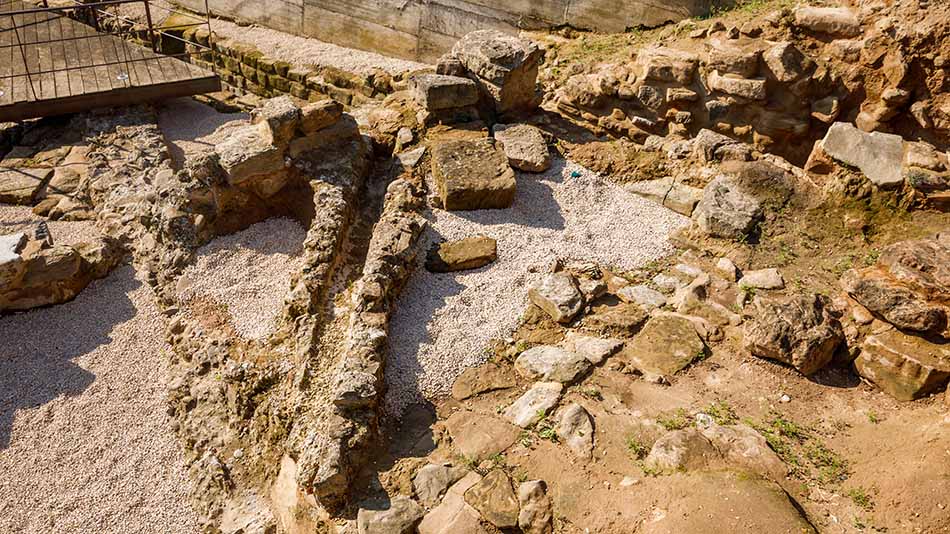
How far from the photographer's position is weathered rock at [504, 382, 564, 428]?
563cm

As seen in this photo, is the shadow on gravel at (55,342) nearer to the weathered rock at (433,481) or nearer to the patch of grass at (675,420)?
the weathered rock at (433,481)

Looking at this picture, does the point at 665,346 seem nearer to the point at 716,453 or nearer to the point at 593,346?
the point at 593,346

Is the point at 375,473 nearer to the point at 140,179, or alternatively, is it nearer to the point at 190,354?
the point at 190,354

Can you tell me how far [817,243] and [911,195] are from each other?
1.16 metres

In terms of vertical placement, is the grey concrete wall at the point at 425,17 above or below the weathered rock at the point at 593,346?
above

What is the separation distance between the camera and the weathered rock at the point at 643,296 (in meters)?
6.82

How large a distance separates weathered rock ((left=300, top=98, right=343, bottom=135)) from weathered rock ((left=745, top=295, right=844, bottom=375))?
582cm

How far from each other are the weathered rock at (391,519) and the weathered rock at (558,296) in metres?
2.54

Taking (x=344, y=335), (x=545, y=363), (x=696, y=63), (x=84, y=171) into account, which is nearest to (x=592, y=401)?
(x=545, y=363)

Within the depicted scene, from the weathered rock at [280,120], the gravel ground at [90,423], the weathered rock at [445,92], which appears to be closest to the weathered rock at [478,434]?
the gravel ground at [90,423]

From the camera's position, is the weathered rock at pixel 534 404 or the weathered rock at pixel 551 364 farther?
the weathered rock at pixel 551 364

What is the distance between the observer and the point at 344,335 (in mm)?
6449

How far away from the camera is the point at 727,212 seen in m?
7.75

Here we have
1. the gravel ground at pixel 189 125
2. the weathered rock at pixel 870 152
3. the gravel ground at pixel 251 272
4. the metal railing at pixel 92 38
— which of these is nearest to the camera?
the gravel ground at pixel 251 272
